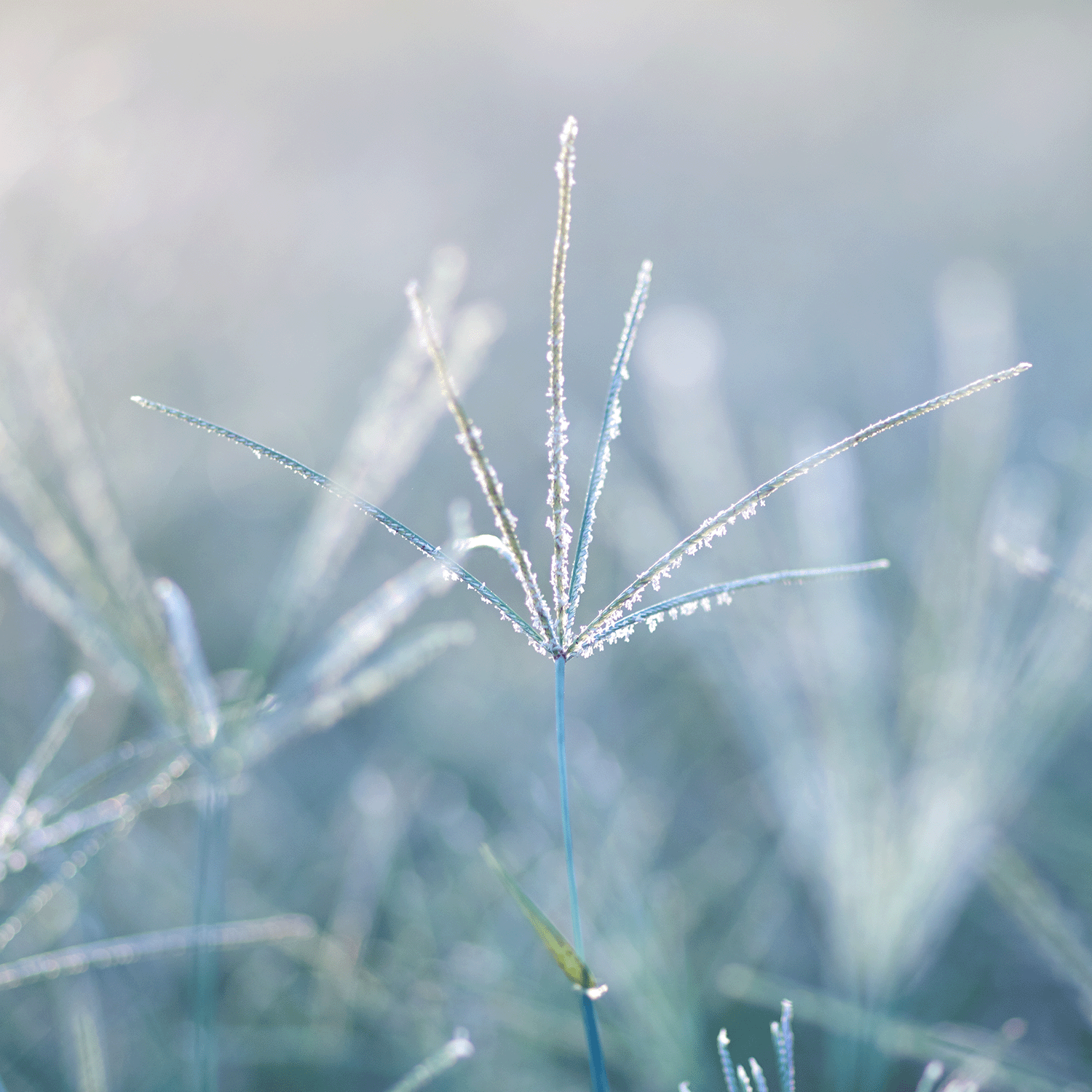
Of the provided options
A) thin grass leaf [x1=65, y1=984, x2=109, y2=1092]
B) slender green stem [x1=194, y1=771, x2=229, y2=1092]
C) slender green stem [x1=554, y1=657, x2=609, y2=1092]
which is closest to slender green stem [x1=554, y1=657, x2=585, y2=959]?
slender green stem [x1=554, y1=657, x2=609, y2=1092]

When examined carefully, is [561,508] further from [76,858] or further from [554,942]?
[76,858]

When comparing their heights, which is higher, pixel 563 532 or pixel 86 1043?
pixel 563 532

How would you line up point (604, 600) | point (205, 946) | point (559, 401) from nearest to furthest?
1. point (559, 401)
2. point (205, 946)
3. point (604, 600)

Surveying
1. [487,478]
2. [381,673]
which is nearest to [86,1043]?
[381,673]

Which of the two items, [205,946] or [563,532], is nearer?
[563,532]

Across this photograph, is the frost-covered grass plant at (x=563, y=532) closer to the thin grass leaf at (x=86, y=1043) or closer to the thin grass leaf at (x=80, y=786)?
the thin grass leaf at (x=80, y=786)

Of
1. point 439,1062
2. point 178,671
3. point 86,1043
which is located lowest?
point 86,1043

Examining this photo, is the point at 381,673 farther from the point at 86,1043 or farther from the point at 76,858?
the point at 86,1043

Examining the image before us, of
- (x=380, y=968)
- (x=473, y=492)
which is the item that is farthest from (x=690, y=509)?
(x=380, y=968)

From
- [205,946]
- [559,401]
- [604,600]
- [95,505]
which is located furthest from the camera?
[604,600]

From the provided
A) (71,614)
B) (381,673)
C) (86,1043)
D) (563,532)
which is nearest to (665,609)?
(563,532)
